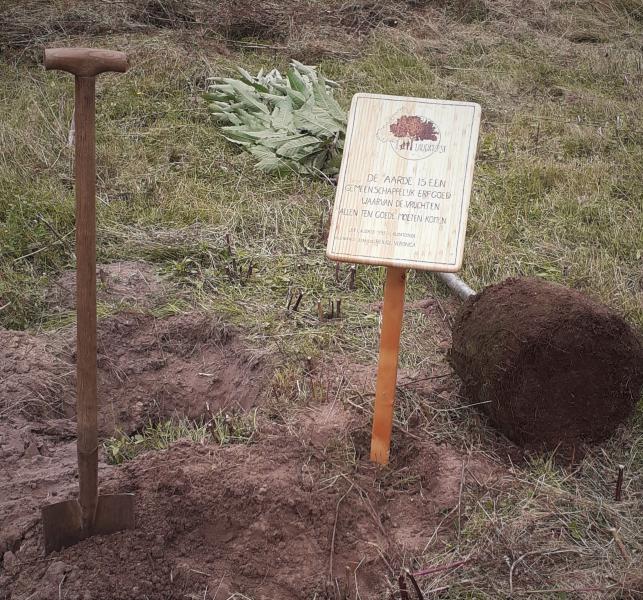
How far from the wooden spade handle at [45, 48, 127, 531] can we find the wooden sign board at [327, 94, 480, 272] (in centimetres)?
79

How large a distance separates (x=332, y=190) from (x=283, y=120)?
Answer: 34.7 inches

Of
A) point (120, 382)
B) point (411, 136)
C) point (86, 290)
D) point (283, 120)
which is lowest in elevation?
point (120, 382)

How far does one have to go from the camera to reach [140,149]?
581 cm

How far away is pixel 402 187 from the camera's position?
8.87ft

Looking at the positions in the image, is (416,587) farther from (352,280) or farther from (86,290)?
(352,280)

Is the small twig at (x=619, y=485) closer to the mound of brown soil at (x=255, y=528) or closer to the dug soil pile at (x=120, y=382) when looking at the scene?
the mound of brown soil at (x=255, y=528)

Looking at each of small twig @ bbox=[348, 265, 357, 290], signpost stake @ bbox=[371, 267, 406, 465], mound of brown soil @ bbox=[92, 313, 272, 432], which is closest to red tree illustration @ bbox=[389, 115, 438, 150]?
signpost stake @ bbox=[371, 267, 406, 465]

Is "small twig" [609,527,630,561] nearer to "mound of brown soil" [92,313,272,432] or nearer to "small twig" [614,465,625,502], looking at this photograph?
"small twig" [614,465,625,502]

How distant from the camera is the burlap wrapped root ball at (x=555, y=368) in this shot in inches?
117

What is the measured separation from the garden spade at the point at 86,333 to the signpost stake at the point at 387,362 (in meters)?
0.92

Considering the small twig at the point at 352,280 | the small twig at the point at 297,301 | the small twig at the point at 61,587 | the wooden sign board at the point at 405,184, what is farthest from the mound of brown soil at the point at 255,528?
the small twig at the point at 352,280

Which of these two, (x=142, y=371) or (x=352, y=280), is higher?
(x=352, y=280)

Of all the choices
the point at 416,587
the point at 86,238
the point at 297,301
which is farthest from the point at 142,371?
the point at 416,587

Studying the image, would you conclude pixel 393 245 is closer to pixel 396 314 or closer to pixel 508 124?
pixel 396 314
